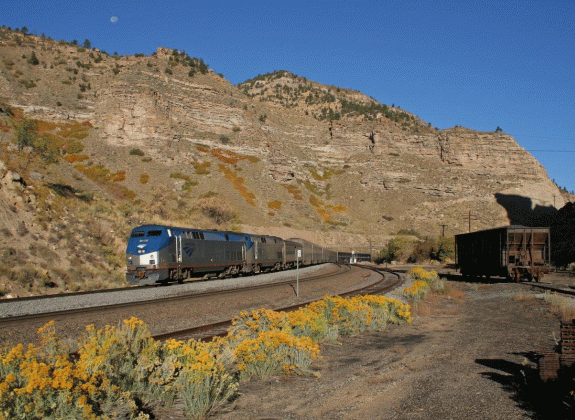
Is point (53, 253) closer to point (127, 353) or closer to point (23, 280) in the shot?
point (23, 280)

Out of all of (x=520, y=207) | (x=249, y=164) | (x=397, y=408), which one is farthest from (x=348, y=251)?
(x=397, y=408)

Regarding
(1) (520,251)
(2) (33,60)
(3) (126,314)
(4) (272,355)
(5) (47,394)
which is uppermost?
(2) (33,60)

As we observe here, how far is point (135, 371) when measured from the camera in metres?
6.57

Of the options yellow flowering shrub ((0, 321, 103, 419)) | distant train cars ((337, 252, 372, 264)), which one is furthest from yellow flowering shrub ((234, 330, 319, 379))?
distant train cars ((337, 252, 372, 264))

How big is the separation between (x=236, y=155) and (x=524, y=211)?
60.5 metres

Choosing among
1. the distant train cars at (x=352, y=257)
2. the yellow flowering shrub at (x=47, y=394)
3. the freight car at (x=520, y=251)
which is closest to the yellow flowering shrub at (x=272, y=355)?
the yellow flowering shrub at (x=47, y=394)

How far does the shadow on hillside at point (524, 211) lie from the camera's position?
94750mm

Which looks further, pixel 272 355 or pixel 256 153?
pixel 256 153

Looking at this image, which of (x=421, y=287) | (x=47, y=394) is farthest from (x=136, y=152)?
(x=47, y=394)

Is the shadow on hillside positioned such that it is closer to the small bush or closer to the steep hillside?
the steep hillside

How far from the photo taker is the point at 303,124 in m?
121

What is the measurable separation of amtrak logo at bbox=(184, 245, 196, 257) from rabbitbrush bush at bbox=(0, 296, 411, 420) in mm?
Answer: 16195

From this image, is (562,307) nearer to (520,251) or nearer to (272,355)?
(272,355)

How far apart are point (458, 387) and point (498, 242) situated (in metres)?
24.9
